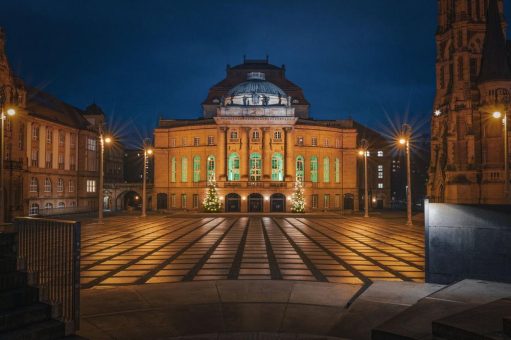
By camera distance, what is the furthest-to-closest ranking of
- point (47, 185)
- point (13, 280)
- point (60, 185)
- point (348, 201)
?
point (348, 201) → point (60, 185) → point (47, 185) → point (13, 280)

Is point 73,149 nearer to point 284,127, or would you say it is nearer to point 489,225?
Answer: point 284,127

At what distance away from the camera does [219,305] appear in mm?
10617

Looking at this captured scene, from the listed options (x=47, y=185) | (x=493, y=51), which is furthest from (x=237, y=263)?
(x=47, y=185)

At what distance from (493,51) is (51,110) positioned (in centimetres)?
6563

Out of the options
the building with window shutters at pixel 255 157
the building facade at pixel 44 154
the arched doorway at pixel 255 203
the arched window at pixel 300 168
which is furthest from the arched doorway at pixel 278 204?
the building facade at pixel 44 154

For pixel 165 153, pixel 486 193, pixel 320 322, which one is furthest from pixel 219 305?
pixel 165 153

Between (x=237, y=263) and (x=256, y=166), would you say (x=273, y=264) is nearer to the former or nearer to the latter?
(x=237, y=263)

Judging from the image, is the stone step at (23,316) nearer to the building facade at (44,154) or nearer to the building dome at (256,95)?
the building facade at (44,154)

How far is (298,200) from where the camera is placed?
232 feet

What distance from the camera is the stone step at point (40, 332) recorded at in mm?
6410

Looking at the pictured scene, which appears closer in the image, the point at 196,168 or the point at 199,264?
the point at 199,264

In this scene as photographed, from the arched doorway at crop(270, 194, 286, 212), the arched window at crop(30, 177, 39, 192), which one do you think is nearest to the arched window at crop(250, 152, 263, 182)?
the arched doorway at crop(270, 194, 286, 212)

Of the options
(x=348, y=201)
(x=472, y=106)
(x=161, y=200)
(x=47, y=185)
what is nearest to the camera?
(x=472, y=106)

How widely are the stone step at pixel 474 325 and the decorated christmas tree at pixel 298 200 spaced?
205 ft
